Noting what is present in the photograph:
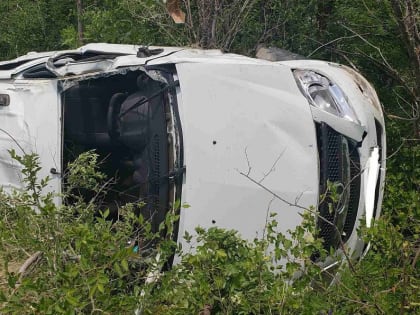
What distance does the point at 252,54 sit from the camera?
6.93 metres

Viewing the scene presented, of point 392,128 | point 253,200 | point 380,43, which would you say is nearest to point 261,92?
point 253,200

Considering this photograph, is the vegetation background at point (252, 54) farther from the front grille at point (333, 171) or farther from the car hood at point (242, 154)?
the car hood at point (242, 154)

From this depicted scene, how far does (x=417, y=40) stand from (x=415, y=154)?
1.00m

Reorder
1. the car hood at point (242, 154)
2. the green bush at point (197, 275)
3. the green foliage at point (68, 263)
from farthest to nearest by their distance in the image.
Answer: the car hood at point (242, 154) → the green bush at point (197, 275) → the green foliage at point (68, 263)

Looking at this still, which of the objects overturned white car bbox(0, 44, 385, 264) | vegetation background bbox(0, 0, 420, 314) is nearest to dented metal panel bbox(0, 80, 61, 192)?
overturned white car bbox(0, 44, 385, 264)

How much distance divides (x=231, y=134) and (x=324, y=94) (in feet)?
2.88

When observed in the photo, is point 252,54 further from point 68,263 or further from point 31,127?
point 68,263

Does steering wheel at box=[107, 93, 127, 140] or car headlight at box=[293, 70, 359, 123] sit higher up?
car headlight at box=[293, 70, 359, 123]

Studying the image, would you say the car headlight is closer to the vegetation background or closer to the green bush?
the vegetation background

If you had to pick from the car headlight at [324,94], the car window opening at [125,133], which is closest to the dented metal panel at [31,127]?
the car window opening at [125,133]

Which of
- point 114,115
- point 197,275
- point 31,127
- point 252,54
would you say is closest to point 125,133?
point 114,115

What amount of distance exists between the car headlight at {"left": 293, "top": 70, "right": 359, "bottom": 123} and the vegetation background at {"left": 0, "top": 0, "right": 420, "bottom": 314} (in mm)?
493

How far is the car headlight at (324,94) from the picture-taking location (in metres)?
4.05

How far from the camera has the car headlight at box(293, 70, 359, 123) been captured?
13.3 ft
